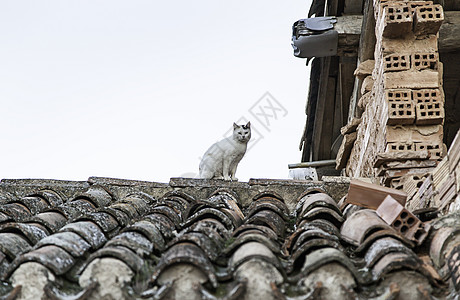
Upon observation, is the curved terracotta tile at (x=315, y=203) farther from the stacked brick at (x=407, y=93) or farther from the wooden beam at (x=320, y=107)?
the wooden beam at (x=320, y=107)

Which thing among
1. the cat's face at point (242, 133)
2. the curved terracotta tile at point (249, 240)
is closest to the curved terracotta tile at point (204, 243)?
the curved terracotta tile at point (249, 240)

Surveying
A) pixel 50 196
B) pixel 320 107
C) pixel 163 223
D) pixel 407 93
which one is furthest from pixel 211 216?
pixel 320 107

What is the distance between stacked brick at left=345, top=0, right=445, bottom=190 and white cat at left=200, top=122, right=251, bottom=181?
238 cm

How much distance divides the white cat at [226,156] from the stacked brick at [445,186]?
3958 mm

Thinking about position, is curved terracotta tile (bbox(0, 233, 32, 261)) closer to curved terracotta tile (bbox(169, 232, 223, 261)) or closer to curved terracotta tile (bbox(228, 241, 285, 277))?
curved terracotta tile (bbox(169, 232, 223, 261))

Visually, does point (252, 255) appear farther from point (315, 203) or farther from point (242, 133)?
point (242, 133)

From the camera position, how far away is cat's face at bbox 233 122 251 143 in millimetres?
8148

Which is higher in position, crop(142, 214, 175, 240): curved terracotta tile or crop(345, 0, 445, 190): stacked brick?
crop(345, 0, 445, 190): stacked brick

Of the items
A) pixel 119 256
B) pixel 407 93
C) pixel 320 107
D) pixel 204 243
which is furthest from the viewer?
pixel 320 107

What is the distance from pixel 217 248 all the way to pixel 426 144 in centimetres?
291

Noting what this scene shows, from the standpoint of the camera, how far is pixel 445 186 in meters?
3.70

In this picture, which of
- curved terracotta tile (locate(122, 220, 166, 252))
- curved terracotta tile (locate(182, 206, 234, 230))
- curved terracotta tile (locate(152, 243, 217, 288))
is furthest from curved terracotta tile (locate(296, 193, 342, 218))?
curved terracotta tile (locate(152, 243, 217, 288))

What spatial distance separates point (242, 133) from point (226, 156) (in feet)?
1.17

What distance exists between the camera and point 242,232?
3.21 m
